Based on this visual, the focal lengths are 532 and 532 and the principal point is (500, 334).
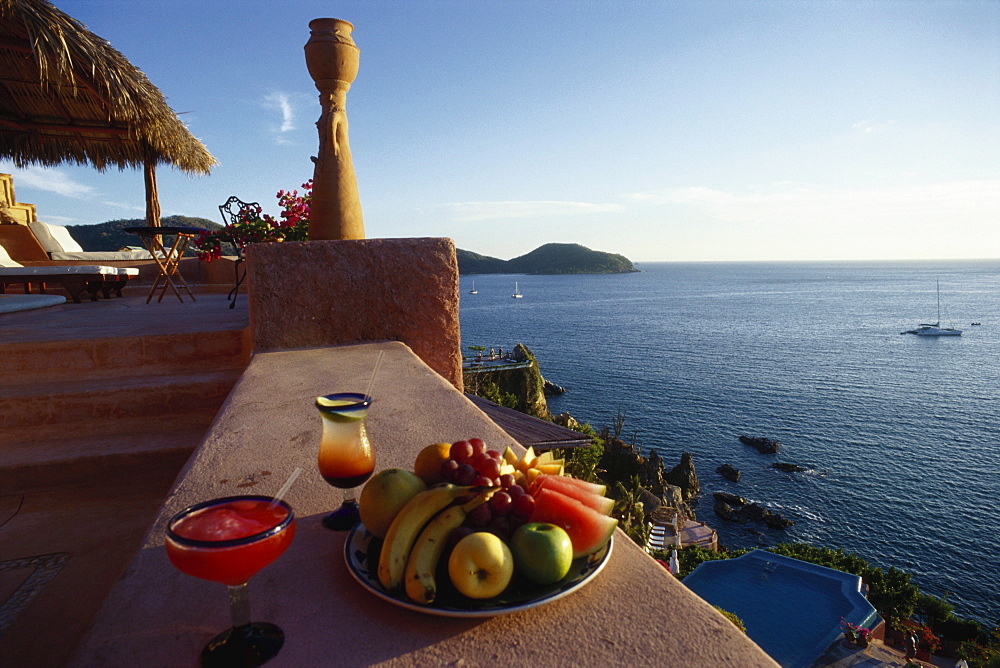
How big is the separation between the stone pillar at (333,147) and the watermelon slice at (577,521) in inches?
132

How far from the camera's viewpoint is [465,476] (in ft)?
3.84

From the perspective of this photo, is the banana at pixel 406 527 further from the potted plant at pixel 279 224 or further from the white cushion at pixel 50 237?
the white cushion at pixel 50 237

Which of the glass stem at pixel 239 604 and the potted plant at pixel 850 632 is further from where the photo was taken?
the potted plant at pixel 850 632

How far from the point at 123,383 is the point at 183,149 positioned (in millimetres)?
10022

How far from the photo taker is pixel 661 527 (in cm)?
2112

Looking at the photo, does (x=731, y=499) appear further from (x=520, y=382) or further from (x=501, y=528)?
(x=501, y=528)

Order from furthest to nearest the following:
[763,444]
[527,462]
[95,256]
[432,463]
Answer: [763,444], [95,256], [527,462], [432,463]

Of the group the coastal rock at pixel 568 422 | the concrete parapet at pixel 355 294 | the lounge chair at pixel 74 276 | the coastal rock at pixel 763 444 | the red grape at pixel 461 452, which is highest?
the lounge chair at pixel 74 276

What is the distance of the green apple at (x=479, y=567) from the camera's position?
94 centimetres

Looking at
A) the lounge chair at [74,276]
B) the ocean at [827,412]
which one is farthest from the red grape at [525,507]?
the ocean at [827,412]

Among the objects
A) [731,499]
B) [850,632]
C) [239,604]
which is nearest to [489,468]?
[239,604]

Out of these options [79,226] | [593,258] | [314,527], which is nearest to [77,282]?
[314,527]

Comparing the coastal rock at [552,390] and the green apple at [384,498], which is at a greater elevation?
the green apple at [384,498]

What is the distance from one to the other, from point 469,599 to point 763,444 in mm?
35381
